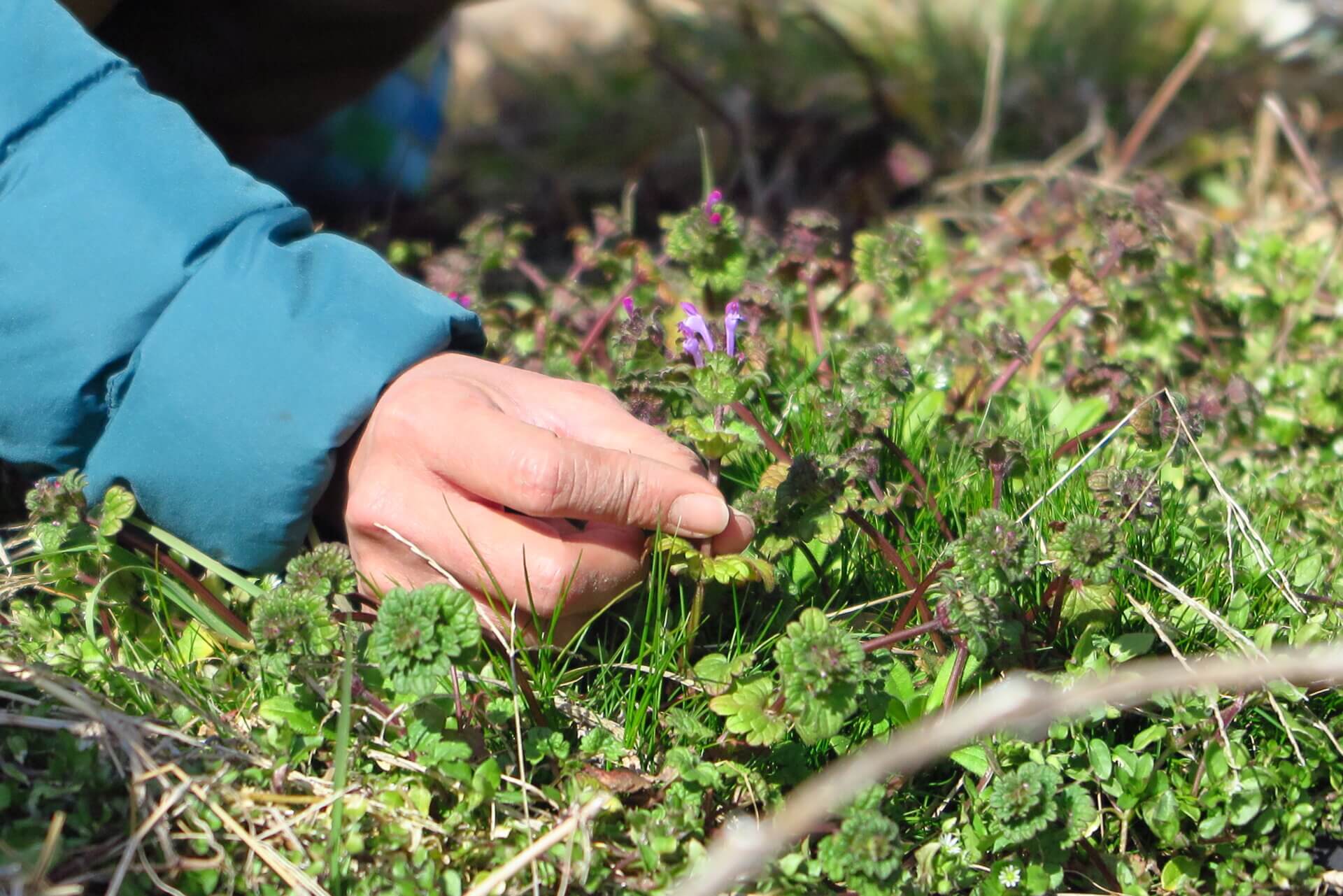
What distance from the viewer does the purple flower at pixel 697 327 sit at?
5.55 ft

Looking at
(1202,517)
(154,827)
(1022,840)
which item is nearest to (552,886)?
(154,827)

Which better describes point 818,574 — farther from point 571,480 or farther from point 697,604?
point 571,480

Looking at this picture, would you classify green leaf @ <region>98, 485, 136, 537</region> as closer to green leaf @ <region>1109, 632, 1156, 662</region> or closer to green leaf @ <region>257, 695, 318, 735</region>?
green leaf @ <region>257, 695, 318, 735</region>

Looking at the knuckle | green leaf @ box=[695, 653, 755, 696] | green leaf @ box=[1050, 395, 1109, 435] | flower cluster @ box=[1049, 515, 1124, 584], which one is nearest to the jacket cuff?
Result: the knuckle

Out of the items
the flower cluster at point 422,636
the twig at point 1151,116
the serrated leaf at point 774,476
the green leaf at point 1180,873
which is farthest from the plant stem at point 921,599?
the twig at point 1151,116

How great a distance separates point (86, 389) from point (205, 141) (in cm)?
40

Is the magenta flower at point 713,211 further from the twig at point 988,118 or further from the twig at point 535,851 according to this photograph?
the twig at point 988,118

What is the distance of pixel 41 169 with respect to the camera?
1684 millimetres

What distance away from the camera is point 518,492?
57.5 inches

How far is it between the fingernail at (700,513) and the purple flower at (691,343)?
26cm

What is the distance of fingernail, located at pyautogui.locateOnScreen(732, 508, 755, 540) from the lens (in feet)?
5.09

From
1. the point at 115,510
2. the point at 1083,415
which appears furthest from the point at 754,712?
the point at 1083,415

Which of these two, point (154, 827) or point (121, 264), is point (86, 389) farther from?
point (154, 827)

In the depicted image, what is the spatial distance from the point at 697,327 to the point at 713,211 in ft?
1.78
